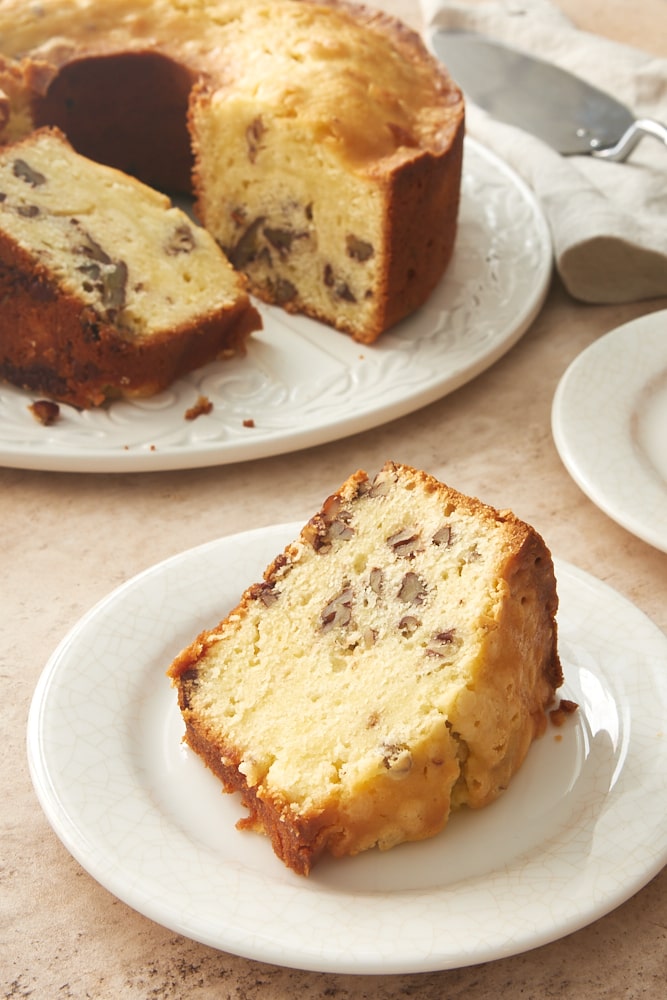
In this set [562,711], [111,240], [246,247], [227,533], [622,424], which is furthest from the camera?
[246,247]

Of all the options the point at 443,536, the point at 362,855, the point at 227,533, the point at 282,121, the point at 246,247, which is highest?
the point at 282,121

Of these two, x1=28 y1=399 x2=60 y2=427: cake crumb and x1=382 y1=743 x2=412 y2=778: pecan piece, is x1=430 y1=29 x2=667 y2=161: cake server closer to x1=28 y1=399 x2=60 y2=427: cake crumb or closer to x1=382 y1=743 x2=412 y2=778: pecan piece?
x1=28 y1=399 x2=60 y2=427: cake crumb

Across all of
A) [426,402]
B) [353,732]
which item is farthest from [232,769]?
[426,402]

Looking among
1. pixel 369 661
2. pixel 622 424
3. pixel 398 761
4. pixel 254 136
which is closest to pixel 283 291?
pixel 254 136

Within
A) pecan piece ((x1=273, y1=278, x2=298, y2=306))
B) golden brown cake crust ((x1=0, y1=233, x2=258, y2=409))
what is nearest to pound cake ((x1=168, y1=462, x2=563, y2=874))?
golden brown cake crust ((x1=0, y1=233, x2=258, y2=409))

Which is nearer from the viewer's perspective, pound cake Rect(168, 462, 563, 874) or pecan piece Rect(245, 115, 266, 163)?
pound cake Rect(168, 462, 563, 874)

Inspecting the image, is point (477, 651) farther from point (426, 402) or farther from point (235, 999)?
point (426, 402)

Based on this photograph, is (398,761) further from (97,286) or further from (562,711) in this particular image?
(97,286)
